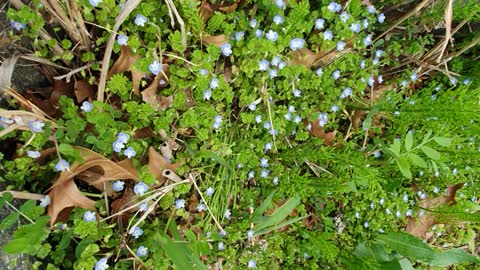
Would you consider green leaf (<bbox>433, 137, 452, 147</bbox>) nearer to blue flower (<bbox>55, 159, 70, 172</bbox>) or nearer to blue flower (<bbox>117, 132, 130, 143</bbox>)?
blue flower (<bbox>117, 132, 130, 143</bbox>)

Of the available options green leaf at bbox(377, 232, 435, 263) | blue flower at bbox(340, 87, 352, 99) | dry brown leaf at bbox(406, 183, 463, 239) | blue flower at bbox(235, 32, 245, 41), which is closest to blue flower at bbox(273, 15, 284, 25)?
blue flower at bbox(235, 32, 245, 41)

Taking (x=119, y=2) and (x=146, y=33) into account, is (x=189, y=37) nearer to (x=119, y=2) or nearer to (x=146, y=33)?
(x=146, y=33)

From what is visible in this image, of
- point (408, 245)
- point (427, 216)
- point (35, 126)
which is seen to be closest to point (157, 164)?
point (35, 126)

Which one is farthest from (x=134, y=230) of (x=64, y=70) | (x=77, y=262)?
(x=64, y=70)

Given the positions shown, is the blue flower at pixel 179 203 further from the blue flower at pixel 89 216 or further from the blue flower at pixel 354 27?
the blue flower at pixel 354 27

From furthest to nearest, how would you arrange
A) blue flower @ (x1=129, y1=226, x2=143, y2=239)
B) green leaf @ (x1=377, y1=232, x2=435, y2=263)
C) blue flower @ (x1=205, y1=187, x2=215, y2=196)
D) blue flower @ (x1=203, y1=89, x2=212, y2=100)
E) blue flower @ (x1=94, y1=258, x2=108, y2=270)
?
green leaf @ (x1=377, y1=232, x2=435, y2=263), blue flower @ (x1=205, y1=187, x2=215, y2=196), blue flower @ (x1=203, y1=89, x2=212, y2=100), blue flower @ (x1=129, y1=226, x2=143, y2=239), blue flower @ (x1=94, y1=258, x2=108, y2=270)

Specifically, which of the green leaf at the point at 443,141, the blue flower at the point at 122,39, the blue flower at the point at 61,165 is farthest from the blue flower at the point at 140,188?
the green leaf at the point at 443,141

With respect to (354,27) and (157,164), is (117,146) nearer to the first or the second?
(157,164)
